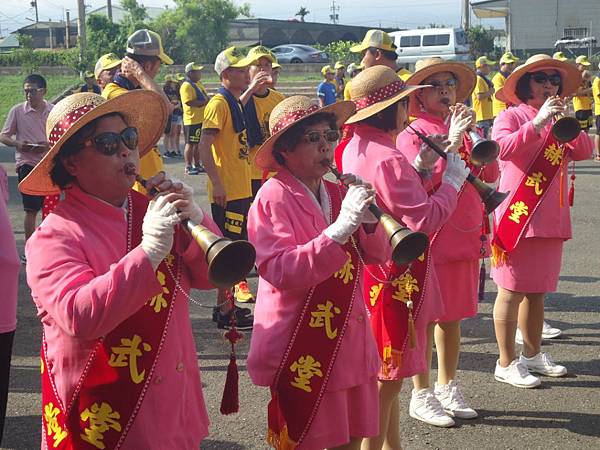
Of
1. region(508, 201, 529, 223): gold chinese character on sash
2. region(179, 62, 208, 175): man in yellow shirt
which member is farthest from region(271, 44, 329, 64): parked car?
region(508, 201, 529, 223): gold chinese character on sash

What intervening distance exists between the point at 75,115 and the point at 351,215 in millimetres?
1052

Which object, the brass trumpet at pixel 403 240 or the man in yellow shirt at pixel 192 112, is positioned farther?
the man in yellow shirt at pixel 192 112

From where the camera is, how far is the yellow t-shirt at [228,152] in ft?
24.0

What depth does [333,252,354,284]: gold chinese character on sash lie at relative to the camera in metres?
3.68

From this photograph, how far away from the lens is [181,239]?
3014 mm

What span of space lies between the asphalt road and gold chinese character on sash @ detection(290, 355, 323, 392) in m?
1.51

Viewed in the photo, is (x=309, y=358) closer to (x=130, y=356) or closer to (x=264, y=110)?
(x=130, y=356)

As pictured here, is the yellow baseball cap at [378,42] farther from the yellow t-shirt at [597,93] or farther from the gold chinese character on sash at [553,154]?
the yellow t-shirt at [597,93]

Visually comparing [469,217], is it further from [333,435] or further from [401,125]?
[333,435]

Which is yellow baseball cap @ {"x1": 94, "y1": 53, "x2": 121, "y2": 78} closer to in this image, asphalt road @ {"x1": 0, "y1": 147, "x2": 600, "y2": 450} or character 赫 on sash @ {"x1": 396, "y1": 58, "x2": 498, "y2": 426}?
asphalt road @ {"x1": 0, "y1": 147, "x2": 600, "y2": 450}

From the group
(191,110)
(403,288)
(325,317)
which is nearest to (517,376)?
(403,288)

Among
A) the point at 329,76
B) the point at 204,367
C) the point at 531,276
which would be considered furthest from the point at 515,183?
the point at 329,76

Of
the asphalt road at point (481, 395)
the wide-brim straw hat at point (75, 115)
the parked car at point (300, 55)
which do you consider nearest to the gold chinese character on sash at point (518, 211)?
the asphalt road at point (481, 395)

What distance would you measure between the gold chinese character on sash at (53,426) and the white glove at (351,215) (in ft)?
3.80
